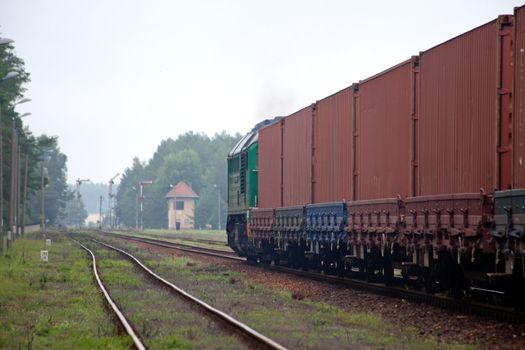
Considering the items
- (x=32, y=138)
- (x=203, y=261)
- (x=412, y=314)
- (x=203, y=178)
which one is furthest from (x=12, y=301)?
(x=203, y=178)

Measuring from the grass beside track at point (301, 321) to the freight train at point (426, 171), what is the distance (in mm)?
2008

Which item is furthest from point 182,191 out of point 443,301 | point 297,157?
point 443,301

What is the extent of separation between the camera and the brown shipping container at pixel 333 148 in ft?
74.1

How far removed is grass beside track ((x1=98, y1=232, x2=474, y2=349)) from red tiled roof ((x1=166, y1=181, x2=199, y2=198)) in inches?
5820

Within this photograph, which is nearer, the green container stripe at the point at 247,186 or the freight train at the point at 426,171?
the freight train at the point at 426,171

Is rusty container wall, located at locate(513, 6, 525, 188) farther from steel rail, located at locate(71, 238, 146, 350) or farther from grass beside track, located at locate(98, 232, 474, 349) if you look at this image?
steel rail, located at locate(71, 238, 146, 350)

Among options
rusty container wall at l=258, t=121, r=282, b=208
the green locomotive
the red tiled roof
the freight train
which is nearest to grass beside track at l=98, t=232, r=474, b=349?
the freight train

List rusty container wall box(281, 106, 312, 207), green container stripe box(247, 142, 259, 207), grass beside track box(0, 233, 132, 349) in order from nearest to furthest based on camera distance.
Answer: grass beside track box(0, 233, 132, 349), rusty container wall box(281, 106, 312, 207), green container stripe box(247, 142, 259, 207)

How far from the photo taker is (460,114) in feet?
52.9

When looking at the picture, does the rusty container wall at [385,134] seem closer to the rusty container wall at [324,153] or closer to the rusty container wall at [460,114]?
the rusty container wall at [460,114]

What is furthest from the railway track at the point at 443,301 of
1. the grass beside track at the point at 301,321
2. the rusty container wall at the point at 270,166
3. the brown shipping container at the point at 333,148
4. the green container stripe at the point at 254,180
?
the green container stripe at the point at 254,180

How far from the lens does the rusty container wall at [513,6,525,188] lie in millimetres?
13758

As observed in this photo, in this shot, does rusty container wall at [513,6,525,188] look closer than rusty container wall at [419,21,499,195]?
Yes

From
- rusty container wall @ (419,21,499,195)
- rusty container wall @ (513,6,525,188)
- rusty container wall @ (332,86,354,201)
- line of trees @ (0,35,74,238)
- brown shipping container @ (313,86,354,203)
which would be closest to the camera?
rusty container wall @ (513,6,525,188)
